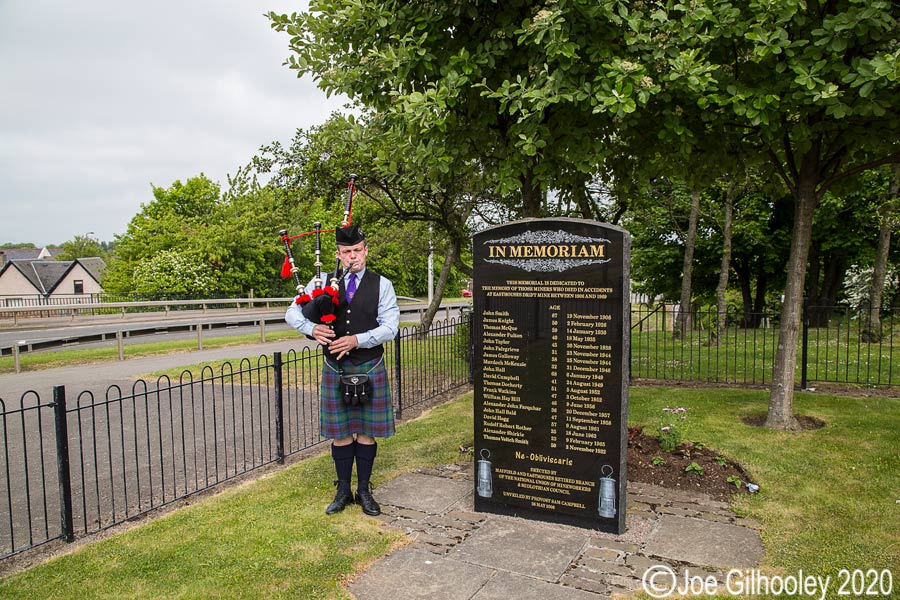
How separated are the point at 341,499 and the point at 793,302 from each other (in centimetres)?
579

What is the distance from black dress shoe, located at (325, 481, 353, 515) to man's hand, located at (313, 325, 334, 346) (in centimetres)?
134

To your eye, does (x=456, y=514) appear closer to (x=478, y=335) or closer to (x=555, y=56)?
(x=478, y=335)

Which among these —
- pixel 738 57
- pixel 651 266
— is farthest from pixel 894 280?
pixel 738 57

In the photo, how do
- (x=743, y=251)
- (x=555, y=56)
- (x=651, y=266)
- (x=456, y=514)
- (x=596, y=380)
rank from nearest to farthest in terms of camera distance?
(x=596, y=380) → (x=456, y=514) → (x=555, y=56) → (x=743, y=251) → (x=651, y=266)

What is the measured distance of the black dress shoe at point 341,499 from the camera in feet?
16.8

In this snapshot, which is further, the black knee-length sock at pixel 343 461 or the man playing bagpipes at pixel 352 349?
the black knee-length sock at pixel 343 461


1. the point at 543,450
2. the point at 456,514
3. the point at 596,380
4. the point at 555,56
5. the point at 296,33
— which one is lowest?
the point at 456,514

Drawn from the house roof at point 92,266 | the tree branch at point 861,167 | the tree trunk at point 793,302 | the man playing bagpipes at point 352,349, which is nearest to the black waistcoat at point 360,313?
the man playing bagpipes at point 352,349

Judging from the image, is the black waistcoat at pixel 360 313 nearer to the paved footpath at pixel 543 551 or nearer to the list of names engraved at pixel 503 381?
the list of names engraved at pixel 503 381

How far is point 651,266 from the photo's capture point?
23641 millimetres

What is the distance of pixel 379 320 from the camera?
4.98 m

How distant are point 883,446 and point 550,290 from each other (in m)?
4.61

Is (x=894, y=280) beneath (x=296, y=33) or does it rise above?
beneath

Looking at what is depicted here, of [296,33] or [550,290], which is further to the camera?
[296,33]
